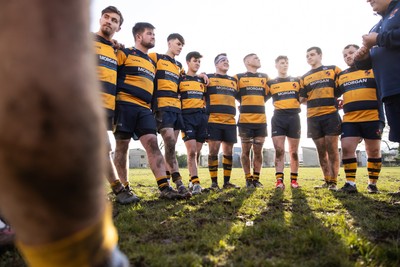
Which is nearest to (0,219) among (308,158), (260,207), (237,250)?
(237,250)

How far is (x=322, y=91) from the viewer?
703cm

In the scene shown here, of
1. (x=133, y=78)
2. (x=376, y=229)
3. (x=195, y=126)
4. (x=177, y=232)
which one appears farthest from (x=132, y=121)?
(x=376, y=229)

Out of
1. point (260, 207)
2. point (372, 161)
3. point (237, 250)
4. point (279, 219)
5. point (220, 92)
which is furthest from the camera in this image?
point (220, 92)

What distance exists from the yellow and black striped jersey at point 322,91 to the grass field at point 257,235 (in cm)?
317

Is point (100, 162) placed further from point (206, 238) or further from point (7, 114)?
point (206, 238)

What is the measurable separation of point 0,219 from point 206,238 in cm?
166

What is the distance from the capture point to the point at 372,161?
20.4 ft

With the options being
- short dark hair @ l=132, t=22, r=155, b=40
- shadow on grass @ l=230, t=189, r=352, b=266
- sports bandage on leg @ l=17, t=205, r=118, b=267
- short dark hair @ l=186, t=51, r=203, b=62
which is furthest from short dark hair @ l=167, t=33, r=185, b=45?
→ sports bandage on leg @ l=17, t=205, r=118, b=267

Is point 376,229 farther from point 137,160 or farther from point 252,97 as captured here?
point 137,160

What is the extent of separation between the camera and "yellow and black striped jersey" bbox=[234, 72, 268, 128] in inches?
305

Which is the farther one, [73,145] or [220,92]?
[220,92]

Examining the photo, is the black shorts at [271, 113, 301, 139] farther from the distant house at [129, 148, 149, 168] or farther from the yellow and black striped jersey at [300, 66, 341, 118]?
the distant house at [129, 148, 149, 168]

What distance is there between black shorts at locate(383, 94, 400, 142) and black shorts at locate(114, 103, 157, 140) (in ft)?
11.3

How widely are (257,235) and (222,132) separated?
507 cm
